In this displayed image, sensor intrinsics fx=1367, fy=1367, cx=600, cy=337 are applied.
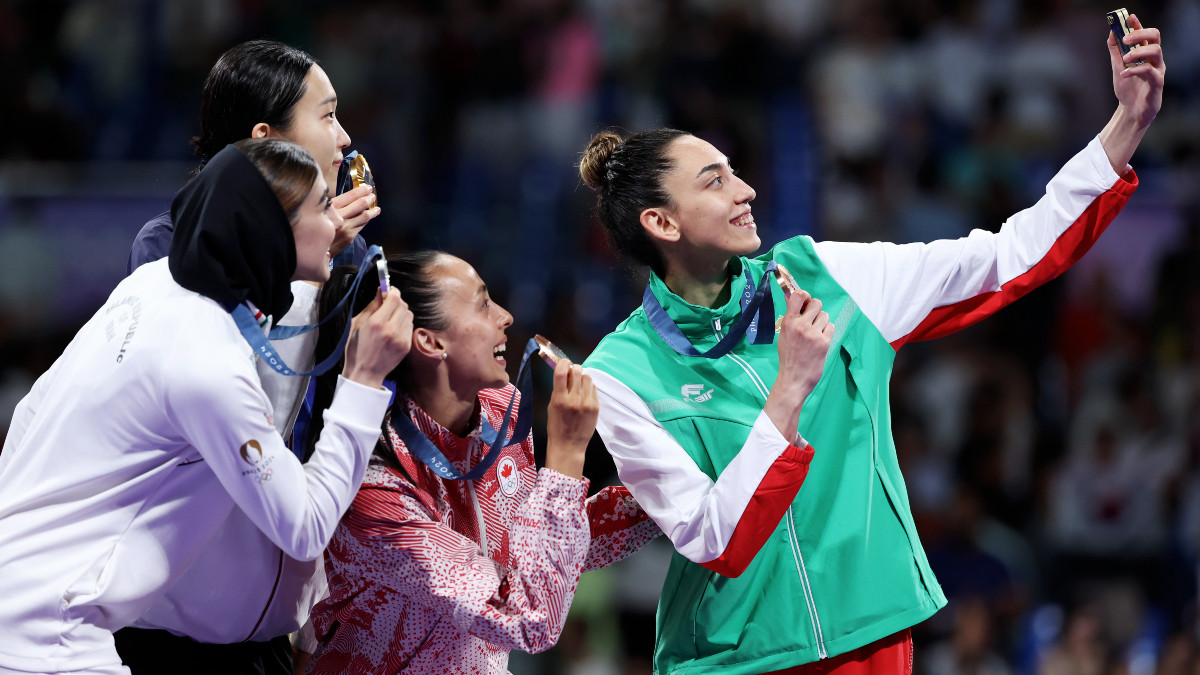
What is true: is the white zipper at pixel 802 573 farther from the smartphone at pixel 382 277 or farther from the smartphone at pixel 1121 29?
the smartphone at pixel 1121 29

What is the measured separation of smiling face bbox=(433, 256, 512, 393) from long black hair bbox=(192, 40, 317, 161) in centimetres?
49

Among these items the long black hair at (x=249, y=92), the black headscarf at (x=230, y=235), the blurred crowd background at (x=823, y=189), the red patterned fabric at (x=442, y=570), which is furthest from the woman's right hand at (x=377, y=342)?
the blurred crowd background at (x=823, y=189)

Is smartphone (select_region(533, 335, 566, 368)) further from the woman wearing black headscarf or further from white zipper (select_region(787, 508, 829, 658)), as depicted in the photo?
white zipper (select_region(787, 508, 829, 658))

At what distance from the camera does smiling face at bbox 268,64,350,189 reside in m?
2.85

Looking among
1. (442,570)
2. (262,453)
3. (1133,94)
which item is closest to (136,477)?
(262,453)

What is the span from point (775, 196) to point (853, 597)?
4.55 m

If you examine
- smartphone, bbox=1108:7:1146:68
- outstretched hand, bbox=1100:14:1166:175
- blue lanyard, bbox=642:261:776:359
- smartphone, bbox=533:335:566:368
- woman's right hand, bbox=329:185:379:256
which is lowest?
blue lanyard, bbox=642:261:776:359

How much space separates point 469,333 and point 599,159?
74 cm

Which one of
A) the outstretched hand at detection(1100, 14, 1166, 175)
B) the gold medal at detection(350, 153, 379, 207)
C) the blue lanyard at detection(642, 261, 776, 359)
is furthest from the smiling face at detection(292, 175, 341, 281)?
the outstretched hand at detection(1100, 14, 1166, 175)

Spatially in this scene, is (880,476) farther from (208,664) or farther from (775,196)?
(775,196)

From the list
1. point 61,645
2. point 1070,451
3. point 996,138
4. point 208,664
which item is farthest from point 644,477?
point 996,138

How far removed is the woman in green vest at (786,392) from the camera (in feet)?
8.69

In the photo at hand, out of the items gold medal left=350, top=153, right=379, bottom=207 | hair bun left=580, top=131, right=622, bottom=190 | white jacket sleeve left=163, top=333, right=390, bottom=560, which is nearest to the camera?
white jacket sleeve left=163, top=333, right=390, bottom=560

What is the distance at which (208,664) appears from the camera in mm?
2471
